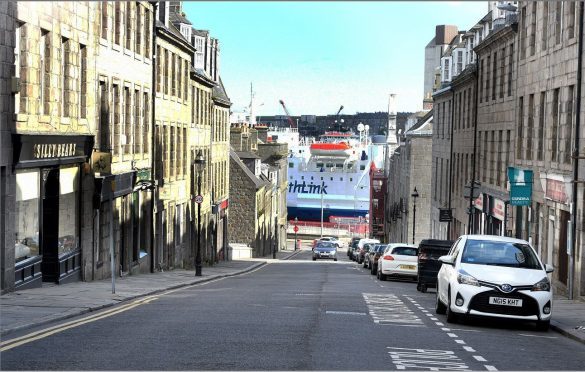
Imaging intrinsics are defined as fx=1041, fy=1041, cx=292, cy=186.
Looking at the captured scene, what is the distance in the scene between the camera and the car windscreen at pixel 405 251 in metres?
38.6

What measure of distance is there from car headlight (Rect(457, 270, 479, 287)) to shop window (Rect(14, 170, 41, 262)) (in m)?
9.72

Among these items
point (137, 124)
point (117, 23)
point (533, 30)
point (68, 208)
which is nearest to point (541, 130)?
point (533, 30)

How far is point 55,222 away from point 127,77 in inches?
408

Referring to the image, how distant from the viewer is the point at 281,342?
14.0 m

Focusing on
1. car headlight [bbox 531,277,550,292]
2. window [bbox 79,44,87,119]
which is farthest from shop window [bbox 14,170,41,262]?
car headlight [bbox 531,277,550,292]

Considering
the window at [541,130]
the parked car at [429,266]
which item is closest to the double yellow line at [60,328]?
the parked car at [429,266]

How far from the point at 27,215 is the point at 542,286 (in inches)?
460

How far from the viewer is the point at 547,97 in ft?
111

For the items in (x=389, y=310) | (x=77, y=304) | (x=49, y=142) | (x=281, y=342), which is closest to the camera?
(x=281, y=342)

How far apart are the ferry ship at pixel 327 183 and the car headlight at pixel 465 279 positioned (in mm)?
128794

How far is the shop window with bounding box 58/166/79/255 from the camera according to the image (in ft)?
86.6

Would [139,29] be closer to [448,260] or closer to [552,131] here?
[552,131]

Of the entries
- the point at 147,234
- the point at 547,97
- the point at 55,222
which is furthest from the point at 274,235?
the point at 55,222

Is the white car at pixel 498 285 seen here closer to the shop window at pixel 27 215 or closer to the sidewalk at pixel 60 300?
the sidewalk at pixel 60 300
